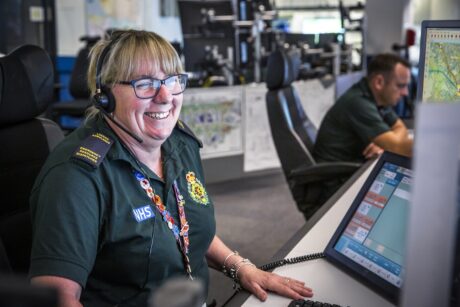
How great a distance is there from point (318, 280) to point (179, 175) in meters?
0.41

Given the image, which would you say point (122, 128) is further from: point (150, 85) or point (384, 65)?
point (384, 65)

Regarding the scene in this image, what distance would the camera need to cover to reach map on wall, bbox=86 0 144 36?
22.4 feet

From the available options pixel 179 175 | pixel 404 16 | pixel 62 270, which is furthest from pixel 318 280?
pixel 404 16

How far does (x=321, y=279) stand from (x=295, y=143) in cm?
161

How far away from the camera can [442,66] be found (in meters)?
1.33

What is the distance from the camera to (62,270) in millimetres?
1143

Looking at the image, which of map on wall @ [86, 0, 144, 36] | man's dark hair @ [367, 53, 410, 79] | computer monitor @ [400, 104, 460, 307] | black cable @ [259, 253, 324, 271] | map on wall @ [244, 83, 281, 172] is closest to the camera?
computer monitor @ [400, 104, 460, 307]

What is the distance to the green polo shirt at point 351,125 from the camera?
2979mm

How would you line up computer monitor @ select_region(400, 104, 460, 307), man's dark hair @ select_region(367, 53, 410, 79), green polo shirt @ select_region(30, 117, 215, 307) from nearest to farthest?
computer monitor @ select_region(400, 104, 460, 307) → green polo shirt @ select_region(30, 117, 215, 307) → man's dark hair @ select_region(367, 53, 410, 79)

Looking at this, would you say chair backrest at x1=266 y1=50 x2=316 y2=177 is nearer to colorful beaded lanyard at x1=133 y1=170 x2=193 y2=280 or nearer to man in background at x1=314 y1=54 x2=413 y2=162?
man in background at x1=314 y1=54 x2=413 y2=162

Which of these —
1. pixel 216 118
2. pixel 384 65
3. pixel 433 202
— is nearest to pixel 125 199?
pixel 433 202

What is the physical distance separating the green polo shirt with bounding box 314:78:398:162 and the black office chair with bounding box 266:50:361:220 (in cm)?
10

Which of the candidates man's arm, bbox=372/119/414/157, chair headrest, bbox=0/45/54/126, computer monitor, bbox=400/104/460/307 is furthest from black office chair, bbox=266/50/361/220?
computer monitor, bbox=400/104/460/307

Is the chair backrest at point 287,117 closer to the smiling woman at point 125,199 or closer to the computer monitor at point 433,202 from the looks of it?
the smiling woman at point 125,199
